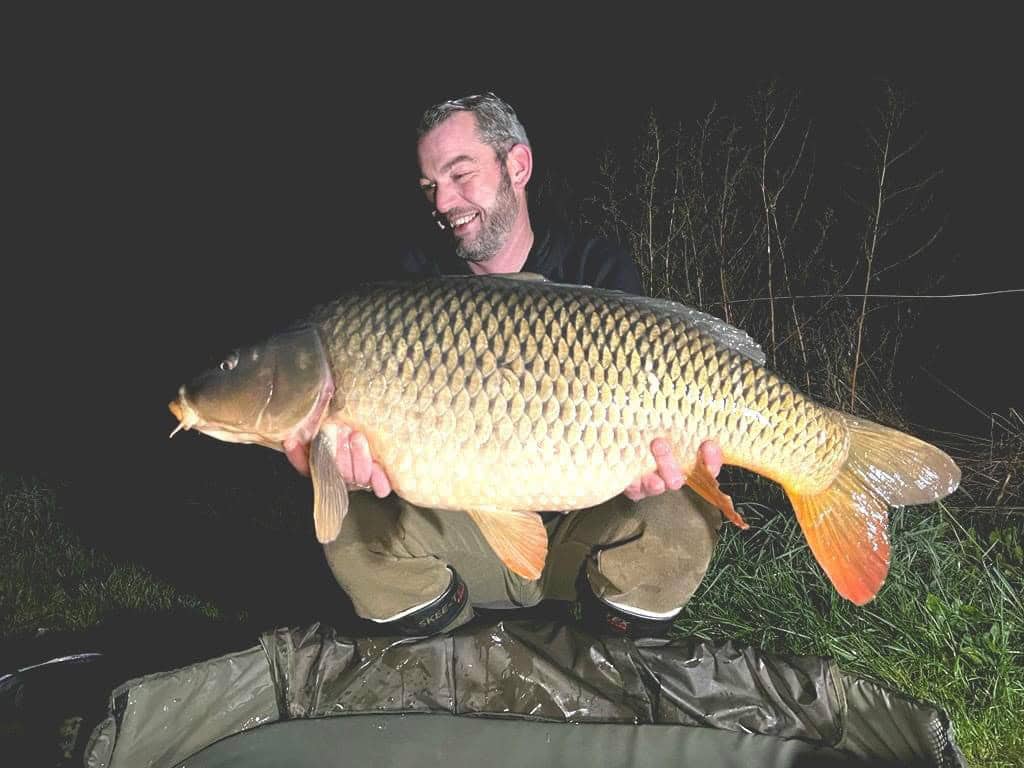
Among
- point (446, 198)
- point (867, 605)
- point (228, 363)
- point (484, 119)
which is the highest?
point (484, 119)

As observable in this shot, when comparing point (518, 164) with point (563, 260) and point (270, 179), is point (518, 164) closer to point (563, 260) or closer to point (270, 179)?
point (563, 260)

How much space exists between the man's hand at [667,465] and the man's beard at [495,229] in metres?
0.71

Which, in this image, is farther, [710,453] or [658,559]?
[658,559]

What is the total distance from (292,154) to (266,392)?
28.7 ft

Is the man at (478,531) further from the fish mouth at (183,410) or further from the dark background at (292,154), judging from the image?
the dark background at (292,154)

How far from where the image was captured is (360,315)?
4.81 ft

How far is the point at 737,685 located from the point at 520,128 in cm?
131

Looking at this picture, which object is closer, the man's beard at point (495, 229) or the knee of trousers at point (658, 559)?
the knee of trousers at point (658, 559)

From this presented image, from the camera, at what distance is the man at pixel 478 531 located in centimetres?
168

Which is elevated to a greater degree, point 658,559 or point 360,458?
point 360,458

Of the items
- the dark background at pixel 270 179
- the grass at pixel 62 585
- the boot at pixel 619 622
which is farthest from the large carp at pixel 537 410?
the grass at pixel 62 585

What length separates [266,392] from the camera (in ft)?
4.87

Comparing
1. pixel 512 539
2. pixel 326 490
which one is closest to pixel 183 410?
pixel 326 490

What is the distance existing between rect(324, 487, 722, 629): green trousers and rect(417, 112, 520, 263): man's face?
24.8 inches
